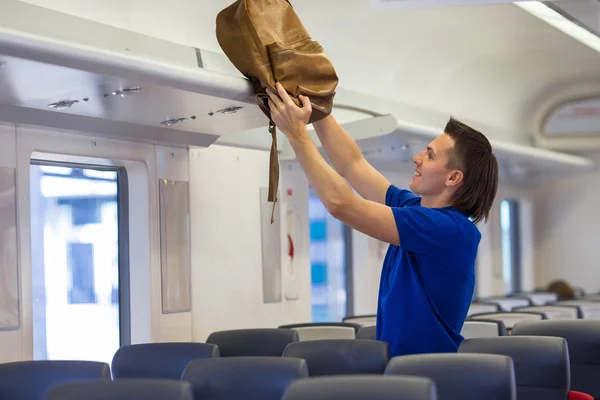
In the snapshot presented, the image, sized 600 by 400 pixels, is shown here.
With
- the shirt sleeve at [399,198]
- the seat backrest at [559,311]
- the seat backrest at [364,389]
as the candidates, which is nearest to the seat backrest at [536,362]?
the shirt sleeve at [399,198]

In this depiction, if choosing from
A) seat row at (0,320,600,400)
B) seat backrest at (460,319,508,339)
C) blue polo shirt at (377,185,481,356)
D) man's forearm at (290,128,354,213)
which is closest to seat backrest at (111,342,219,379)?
seat row at (0,320,600,400)

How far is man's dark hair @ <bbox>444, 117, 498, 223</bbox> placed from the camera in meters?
3.96

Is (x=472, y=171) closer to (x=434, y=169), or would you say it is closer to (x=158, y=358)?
(x=434, y=169)

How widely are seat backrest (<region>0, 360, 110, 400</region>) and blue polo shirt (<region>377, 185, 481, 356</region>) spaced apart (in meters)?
1.69

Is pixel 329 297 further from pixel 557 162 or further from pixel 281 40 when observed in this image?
pixel 281 40

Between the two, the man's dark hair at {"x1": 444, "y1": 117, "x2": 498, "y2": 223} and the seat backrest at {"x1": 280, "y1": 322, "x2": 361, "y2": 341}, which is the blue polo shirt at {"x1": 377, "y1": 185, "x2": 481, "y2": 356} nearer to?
the man's dark hair at {"x1": 444, "y1": 117, "x2": 498, "y2": 223}

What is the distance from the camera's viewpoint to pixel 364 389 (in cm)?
298

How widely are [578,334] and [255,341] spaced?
Result: 7.45 ft

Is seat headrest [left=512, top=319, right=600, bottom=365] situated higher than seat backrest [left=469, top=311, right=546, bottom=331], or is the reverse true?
seat headrest [left=512, top=319, right=600, bottom=365]

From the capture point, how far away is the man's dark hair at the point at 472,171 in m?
3.96

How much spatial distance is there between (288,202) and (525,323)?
4.91m

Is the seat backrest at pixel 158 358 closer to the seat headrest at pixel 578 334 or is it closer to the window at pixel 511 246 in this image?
the seat headrest at pixel 578 334

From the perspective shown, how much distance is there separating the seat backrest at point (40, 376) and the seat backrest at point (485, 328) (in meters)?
3.70

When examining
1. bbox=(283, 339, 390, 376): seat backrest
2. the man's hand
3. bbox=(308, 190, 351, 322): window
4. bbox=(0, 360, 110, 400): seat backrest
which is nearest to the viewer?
the man's hand
